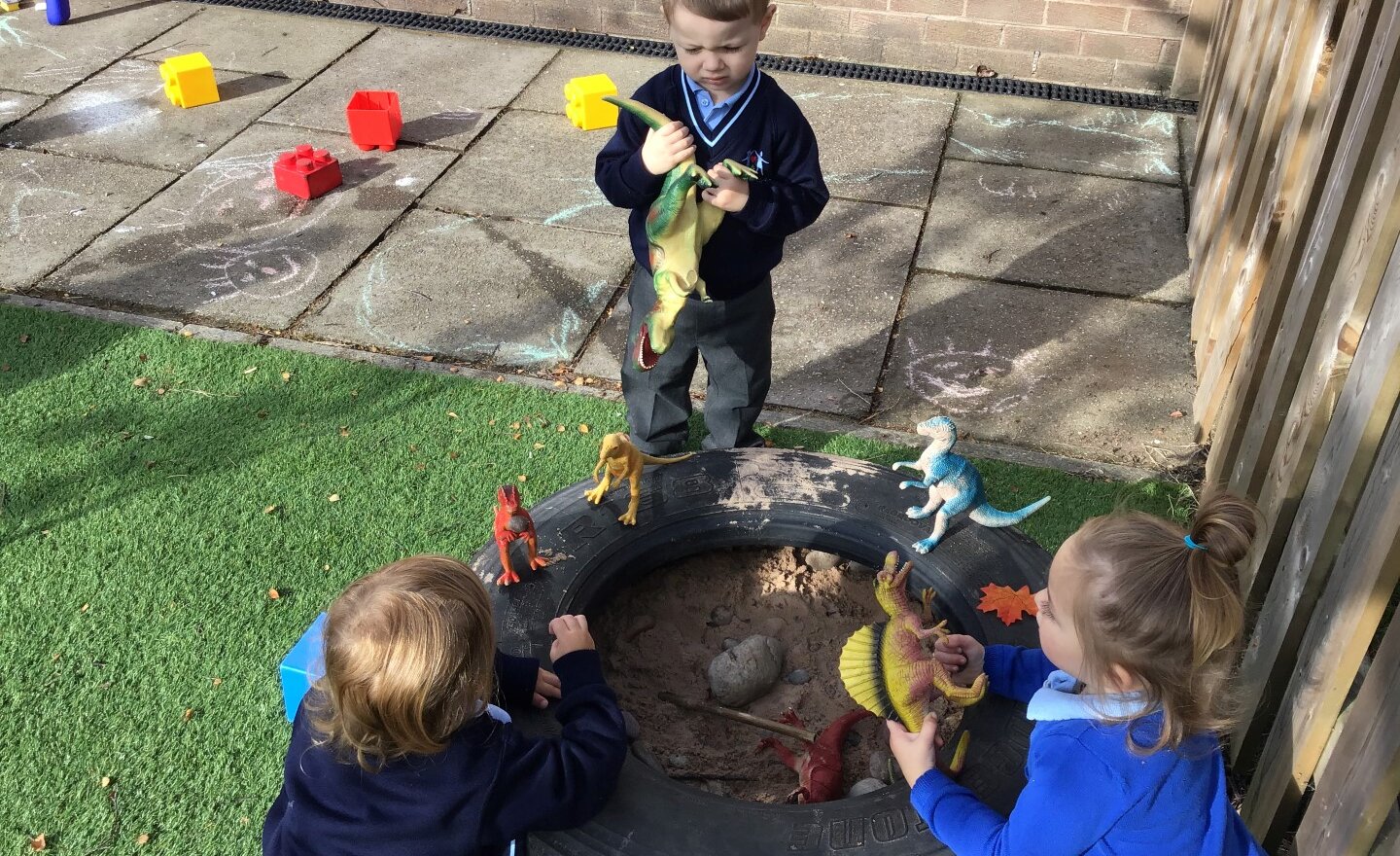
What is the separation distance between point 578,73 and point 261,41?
2014 mm

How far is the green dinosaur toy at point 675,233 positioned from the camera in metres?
2.71

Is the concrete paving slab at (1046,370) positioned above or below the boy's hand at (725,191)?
below

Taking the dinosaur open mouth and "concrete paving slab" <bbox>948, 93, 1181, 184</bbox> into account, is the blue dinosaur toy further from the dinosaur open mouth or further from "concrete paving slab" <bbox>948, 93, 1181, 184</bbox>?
"concrete paving slab" <bbox>948, 93, 1181, 184</bbox>

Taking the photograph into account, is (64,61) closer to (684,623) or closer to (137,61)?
(137,61)

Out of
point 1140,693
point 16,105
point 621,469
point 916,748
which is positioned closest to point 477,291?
point 621,469

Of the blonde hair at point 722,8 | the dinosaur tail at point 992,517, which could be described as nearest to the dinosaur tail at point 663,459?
the dinosaur tail at point 992,517

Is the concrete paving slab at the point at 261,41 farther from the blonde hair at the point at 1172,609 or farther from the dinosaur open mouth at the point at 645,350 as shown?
the blonde hair at the point at 1172,609

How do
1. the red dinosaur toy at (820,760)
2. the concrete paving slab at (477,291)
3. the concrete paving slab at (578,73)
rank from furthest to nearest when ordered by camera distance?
the concrete paving slab at (578,73)
the concrete paving slab at (477,291)
the red dinosaur toy at (820,760)

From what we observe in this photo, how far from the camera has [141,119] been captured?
616cm

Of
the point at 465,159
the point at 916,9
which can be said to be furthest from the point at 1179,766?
the point at 916,9

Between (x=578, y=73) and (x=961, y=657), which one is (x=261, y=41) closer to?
(x=578, y=73)

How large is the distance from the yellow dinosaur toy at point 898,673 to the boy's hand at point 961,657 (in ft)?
0.13

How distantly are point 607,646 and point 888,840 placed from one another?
1.00m

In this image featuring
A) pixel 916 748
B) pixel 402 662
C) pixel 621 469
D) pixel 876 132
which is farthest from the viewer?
pixel 876 132
